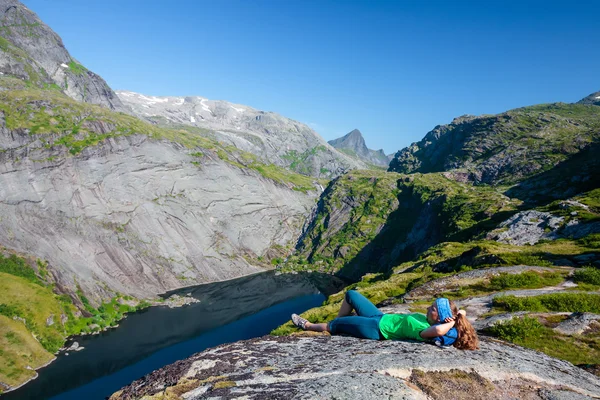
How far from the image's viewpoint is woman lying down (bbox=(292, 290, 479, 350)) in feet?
36.8

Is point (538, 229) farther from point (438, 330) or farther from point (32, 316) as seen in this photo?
point (32, 316)

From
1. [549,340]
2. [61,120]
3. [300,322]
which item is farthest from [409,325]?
[61,120]

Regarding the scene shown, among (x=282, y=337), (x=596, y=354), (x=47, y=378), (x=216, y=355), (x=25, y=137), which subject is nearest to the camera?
(x=216, y=355)

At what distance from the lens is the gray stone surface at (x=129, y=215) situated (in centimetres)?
12244

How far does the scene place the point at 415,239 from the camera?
140875 millimetres

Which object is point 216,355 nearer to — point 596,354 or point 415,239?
point 596,354

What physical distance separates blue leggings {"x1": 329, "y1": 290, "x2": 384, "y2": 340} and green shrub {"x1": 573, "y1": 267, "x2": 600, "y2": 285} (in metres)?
20.4

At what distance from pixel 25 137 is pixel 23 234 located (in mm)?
45676

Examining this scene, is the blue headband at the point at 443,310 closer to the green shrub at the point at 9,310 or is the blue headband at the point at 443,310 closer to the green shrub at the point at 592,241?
the green shrub at the point at 592,241

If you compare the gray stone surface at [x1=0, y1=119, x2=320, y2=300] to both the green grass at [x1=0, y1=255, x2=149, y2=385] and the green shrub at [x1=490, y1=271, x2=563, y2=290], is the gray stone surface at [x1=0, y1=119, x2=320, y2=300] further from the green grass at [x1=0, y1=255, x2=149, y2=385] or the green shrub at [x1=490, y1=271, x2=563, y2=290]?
the green shrub at [x1=490, y1=271, x2=563, y2=290]

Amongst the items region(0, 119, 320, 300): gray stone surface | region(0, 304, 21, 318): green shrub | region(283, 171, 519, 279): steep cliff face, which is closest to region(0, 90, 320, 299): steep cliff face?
region(0, 119, 320, 300): gray stone surface

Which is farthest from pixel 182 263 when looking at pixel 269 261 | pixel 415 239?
pixel 415 239

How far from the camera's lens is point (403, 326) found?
12531mm

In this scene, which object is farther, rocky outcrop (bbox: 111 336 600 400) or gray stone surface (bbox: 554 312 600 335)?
gray stone surface (bbox: 554 312 600 335)
